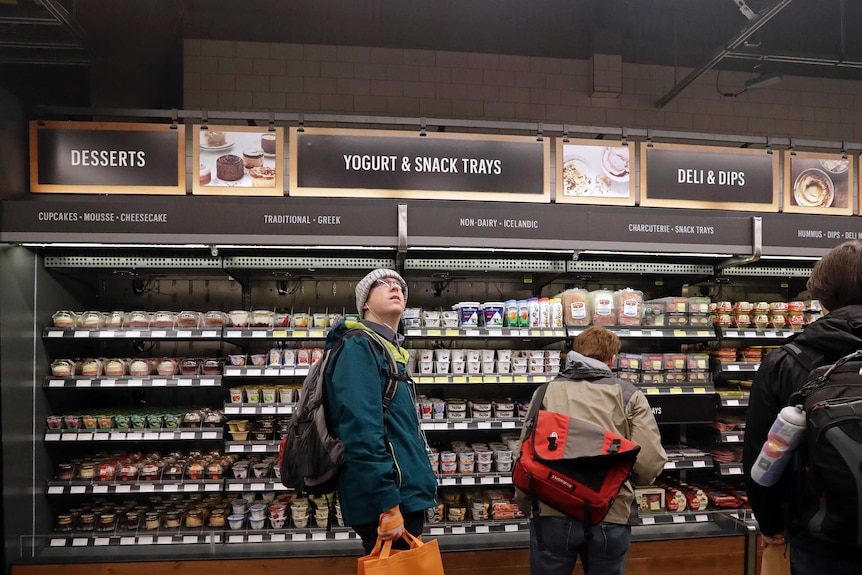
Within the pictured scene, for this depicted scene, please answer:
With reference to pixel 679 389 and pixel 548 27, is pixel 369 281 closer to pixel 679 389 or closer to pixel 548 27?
pixel 679 389

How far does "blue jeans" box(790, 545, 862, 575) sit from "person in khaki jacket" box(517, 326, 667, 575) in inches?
30.5

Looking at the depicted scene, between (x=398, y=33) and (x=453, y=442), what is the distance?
4008mm

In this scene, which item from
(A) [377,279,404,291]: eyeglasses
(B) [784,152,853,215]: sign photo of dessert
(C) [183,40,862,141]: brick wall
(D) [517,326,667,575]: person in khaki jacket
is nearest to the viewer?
(A) [377,279,404,291]: eyeglasses

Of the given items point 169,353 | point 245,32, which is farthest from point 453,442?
point 245,32

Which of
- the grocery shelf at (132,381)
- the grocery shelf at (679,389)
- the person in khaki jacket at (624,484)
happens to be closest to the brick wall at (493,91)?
the grocery shelf at (132,381)

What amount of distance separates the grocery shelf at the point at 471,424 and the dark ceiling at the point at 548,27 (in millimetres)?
3583

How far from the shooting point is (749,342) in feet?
15.2

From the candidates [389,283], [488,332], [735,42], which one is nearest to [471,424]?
[488,332]

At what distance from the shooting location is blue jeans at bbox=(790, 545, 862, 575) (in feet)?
4.84

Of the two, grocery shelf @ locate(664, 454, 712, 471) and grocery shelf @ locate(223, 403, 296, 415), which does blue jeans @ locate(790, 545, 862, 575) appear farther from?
grocery shelf @ locate(223, 403, 296, 415)

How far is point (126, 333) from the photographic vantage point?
11.7 feet

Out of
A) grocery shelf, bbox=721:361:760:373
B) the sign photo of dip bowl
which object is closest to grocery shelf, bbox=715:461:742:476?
grocery shelf, bbox=721:361:760:373

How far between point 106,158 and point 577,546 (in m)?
3.63

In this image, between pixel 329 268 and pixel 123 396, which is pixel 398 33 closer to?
pixel 329 268
